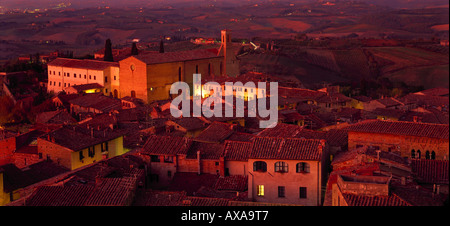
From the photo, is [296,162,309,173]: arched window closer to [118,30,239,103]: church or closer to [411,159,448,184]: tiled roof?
[411,159,448,184]: tiled roof

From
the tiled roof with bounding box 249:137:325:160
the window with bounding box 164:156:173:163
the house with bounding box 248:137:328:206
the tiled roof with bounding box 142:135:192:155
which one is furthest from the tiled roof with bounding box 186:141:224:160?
the house with bounding box 248:137:328:206

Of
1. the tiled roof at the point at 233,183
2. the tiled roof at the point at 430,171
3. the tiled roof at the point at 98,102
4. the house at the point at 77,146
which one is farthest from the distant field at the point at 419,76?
the tiled roof at the point at 233,183

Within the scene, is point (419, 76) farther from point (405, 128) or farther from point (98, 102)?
point (405, 128)

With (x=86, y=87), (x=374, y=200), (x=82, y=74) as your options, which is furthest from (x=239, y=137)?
(x=82, y=74)

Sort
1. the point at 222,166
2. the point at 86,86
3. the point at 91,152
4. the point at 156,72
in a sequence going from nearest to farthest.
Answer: the point at 222,166, the point at 91,152, the point at 86,86, the point at 156,72
